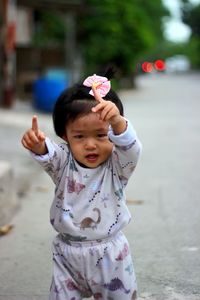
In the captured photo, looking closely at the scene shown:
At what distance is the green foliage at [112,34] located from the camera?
2188cm

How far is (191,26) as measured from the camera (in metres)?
75.8

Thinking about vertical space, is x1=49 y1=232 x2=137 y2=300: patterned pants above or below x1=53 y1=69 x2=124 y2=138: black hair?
below

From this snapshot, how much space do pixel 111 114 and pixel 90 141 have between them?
10.0 inches

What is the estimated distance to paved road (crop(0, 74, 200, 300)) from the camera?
3312 millimetres

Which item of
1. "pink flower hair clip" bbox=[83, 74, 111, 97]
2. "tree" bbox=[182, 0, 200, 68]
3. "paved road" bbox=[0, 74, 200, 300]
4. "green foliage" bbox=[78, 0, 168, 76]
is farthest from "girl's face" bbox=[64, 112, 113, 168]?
"tree" bbox=[182, 0, 200, 68]

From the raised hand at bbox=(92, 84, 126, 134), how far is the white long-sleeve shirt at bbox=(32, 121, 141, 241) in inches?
4.3

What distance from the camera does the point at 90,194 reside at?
2420 millimetres

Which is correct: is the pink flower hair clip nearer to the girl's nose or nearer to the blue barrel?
the girl's nose

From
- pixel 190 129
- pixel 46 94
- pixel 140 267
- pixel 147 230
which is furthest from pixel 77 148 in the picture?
pixel 46 94

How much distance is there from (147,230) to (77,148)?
82.8 inches

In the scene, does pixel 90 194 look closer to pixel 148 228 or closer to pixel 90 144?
pixel 90 144

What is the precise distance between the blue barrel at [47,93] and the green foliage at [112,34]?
25.3ft

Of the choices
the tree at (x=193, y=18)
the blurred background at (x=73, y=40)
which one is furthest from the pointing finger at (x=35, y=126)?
Answer: the tree at (x=193, y=18)

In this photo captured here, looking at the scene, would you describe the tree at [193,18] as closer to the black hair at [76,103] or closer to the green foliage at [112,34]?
the green foliage at [112,34]
